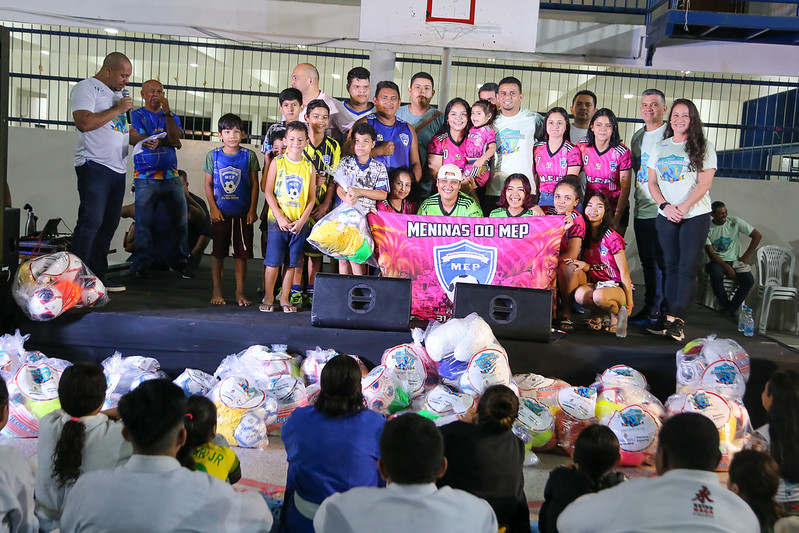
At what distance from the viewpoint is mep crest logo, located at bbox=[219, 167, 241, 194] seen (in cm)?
506

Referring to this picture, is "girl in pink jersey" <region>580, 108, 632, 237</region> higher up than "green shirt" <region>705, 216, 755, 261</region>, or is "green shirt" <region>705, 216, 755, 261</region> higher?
"girl in pink jersey" <region>580, 108, 632, 237</region>

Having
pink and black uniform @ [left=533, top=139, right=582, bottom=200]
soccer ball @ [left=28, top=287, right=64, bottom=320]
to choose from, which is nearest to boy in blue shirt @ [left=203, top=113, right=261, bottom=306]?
soccer ball @ [left=28, top=287, right=64, bottom=320]

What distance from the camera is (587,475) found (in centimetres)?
230

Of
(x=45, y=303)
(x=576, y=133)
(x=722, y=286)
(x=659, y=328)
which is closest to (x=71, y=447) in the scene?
(x=45, y=303)

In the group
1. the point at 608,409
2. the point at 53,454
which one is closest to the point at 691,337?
the point at 608,409

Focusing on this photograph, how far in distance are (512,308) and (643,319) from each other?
135 cm

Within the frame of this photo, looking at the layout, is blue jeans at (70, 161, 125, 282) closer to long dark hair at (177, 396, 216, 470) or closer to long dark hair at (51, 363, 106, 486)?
long dark hair at (51, 363, 106, 486)

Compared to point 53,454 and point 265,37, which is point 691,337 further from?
point 265,37

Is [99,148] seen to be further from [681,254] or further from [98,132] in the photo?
[681,254]

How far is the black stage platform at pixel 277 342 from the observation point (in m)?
4.33

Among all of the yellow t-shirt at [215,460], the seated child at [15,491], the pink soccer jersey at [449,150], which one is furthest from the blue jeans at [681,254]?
the seated child at [15,491]

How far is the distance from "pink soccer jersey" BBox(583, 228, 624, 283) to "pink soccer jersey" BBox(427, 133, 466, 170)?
107 cm

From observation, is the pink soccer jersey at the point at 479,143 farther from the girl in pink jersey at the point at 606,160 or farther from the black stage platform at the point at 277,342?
the black stage platform at the point at 277,342

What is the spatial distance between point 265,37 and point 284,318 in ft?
12.8
